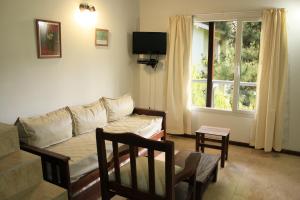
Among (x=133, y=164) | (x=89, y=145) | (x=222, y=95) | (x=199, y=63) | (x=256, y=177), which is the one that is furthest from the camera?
(x=199, y=63)

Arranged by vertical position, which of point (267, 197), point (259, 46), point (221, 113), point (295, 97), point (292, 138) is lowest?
point (267, 197)

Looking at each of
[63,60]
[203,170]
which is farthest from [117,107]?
[203,170]

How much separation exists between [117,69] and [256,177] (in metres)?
2.65

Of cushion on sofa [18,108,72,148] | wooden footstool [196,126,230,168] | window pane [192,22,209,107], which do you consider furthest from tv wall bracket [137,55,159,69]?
cushion on sofa [18,108,72,148]

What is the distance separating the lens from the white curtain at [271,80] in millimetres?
3643

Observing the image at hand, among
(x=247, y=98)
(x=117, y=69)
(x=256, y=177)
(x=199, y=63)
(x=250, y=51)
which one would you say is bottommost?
(x=256, y=177)

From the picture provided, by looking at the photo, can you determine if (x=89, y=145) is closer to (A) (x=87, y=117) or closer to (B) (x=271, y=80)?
(A) (x=87, y=117)

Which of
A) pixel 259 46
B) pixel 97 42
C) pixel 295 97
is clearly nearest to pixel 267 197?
pixel 295 97

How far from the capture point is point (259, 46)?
3.96 meters

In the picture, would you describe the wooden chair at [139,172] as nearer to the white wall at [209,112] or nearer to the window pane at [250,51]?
the white wall at [209,112]

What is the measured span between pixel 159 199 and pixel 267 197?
4.99 ft

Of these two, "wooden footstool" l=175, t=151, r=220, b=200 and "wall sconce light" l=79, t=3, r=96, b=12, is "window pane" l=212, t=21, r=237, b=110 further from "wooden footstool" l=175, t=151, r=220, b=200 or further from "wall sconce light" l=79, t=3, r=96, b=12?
"wall sconce light" l=79, t=3, r=96, b=12

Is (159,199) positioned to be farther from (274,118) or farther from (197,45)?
(197,45)

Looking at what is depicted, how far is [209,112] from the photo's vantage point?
174 inches
